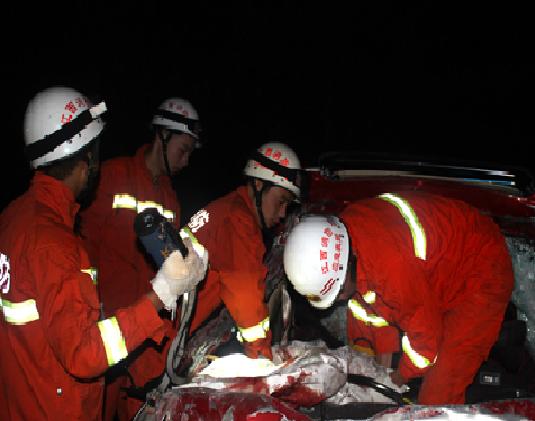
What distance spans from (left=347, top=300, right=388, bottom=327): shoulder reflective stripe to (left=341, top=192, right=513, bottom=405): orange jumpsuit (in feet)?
1.06

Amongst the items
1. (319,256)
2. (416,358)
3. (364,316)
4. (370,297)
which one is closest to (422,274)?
(370,297)

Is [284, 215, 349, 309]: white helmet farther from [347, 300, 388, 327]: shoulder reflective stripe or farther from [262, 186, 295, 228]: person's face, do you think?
[262, 186, 295, 228]: person's face

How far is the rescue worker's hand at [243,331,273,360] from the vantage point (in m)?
2.69

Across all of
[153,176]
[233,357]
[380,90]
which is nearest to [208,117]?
[380,90]

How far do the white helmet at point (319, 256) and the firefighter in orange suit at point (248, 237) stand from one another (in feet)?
1.39

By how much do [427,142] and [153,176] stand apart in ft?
48.8

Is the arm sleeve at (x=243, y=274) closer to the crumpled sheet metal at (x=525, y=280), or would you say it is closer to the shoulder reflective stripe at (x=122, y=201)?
the shoulder reflective stripe at (x=122, y=201)

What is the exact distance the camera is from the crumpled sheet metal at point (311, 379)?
2105 mm

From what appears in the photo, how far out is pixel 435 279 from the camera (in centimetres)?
267

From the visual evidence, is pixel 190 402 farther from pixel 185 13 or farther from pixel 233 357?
pixel 185 13

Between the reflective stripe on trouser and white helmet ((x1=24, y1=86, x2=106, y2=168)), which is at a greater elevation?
white helmet ((x1=24, y1=86, x2=106, y2=168))

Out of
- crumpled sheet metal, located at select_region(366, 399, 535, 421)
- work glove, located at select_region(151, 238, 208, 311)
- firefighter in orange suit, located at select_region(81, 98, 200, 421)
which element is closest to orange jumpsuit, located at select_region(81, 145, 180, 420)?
firefighter in orange suit, located at select_region(81, 98, 200, 421)

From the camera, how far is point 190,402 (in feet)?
5.87

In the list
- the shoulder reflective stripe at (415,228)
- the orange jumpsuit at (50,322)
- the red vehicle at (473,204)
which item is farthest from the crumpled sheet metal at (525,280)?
the orange jumpsuit at (50,322)
